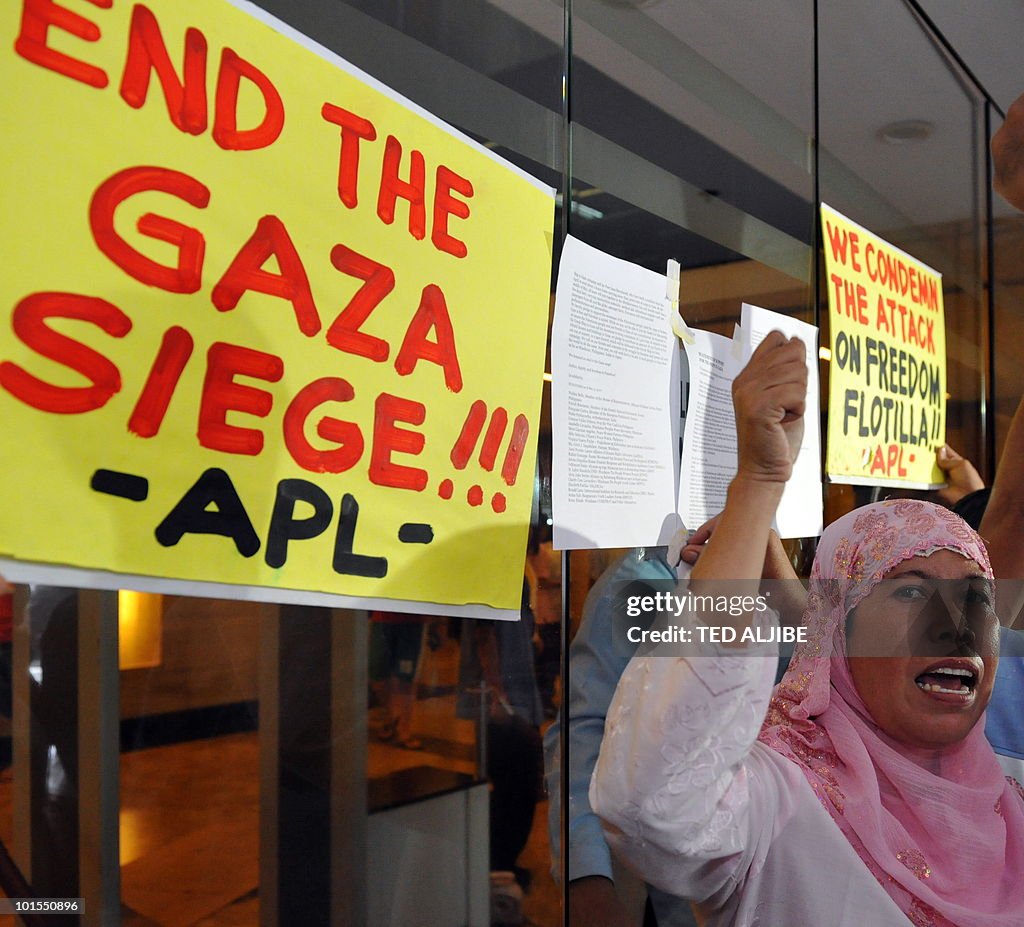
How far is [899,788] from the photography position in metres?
1.00

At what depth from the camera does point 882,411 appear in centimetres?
140

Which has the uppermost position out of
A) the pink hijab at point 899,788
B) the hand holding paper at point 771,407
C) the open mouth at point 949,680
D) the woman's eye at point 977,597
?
the hand holding paper at point 771,407

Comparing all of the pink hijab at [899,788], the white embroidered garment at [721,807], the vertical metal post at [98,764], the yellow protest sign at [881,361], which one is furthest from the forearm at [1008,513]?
the vertical metal post at [98,764]

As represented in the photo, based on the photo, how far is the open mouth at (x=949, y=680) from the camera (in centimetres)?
104

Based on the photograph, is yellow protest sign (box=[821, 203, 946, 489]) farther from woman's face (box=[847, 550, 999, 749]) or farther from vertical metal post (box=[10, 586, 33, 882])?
vertical metal post (box=[10, 586, 33, 882])

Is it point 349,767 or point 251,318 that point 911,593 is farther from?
point 251,318

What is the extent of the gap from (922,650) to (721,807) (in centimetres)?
33

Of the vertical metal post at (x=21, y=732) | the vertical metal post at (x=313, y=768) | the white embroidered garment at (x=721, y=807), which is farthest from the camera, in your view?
the white embroidered garment at (x=721, y=807)

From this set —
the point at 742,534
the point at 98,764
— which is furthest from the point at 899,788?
the point at 98,764

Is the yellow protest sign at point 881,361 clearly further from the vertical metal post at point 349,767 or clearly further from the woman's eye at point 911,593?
the vertical metal post at point 349,767

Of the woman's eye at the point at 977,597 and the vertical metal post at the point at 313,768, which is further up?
the woman's eye at the point at 977,597

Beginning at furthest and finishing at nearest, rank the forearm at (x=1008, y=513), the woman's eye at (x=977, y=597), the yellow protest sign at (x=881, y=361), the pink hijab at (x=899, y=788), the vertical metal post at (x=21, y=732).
Result: 1. the yellow protest sign at (x=881, y=361)
2. the forearm at (x=1008, y=513)
3. the woman's eye at (x=977, y=597)
4. the pink hijab at (x=899, y=788)
5. the vertical metal post at (x=21, y=732)

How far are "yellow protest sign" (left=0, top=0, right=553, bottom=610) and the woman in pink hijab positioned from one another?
22cm

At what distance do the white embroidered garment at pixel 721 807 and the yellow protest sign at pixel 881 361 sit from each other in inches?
18.9
